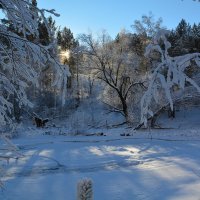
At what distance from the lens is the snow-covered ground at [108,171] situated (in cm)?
878

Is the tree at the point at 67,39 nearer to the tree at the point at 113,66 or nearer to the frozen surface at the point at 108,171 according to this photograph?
the tree at the point at 113,66

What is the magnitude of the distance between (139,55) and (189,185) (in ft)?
105

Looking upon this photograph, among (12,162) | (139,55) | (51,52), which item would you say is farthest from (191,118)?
(51,52)

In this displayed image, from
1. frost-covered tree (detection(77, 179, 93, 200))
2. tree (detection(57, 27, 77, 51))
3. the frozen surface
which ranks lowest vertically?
the frozen surface

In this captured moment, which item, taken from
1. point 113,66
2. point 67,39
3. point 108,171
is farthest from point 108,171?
point 67,39

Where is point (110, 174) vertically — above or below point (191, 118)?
below

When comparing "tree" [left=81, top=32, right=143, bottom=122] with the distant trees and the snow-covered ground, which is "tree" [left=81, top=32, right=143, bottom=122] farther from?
the snow-covered ground

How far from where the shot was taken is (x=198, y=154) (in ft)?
44.3

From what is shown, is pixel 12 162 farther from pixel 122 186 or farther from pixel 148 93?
pixel 148 93

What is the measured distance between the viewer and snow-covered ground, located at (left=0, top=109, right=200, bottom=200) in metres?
8.78

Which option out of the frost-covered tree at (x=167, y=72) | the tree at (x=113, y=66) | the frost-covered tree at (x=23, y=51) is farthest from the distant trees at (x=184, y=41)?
A: the frost-covered tree at (x=167, y=72)

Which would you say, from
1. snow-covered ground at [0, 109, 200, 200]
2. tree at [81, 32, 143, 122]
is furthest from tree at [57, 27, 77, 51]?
snow-covered ground at [0, 109, 200, 200]

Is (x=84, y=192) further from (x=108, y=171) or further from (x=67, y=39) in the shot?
(x=67, y=39)

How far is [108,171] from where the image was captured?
35.9ft
